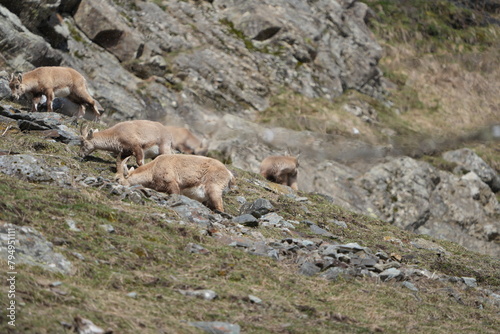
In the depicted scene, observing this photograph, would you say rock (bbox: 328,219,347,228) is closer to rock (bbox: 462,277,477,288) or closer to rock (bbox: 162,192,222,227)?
rock (bbox: 462,277,477,288)

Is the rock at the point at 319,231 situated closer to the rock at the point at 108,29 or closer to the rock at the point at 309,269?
the rock at the point at 309,269

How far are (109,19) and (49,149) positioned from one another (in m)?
16.6

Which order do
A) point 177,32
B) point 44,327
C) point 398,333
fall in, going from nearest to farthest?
point 44,327 → point 398,333 → point 177,32

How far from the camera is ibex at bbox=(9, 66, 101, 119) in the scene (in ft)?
59.5

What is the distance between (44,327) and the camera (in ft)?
18.8

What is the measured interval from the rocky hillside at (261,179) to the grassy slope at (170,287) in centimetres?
3

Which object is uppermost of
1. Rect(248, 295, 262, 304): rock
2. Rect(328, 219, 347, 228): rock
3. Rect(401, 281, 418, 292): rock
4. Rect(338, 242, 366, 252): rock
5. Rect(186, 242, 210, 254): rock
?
Rect(248, 295, 262, 304): rock

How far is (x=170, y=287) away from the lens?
7684 mm

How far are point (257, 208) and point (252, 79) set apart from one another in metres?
20.5

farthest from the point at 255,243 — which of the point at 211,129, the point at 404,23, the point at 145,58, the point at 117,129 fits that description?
the point at 404,23

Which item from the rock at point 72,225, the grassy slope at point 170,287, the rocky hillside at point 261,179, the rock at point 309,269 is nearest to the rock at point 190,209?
the rocky hillside at point 261,179

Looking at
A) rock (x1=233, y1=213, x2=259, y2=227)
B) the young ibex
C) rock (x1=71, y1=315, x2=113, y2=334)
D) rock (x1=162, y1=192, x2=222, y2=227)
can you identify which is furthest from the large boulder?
rock (x1=71, y1=315, x2=113, y2=334)

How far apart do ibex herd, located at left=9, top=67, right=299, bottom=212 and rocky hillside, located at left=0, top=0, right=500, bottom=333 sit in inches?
24.1

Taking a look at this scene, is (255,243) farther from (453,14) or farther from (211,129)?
(453,14)
